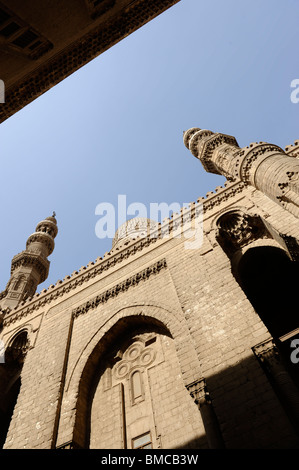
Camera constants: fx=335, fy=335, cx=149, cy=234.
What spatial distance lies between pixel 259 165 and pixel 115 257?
5.53 metres

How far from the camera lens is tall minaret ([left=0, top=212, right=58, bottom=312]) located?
16.6 metres

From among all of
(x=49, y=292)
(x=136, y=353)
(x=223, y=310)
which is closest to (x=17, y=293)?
(x=49, y=292)

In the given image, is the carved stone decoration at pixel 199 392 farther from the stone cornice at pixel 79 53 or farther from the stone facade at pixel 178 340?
the stone cornice at pixel 79 53

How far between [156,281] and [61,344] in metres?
3.24

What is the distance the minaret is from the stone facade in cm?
5

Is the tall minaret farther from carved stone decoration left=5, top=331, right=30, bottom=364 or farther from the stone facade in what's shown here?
the stone facade

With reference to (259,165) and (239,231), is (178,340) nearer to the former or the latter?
(239,231)

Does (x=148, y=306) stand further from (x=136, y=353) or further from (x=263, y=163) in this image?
(x=263, y=163)

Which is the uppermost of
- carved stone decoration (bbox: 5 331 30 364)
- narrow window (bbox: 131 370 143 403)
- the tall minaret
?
the tall minaret

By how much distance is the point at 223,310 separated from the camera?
23.6ft

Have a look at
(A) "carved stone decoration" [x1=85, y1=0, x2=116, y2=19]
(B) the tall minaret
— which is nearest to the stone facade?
(B) the tall minaret

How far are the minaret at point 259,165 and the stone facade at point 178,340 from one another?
0.05 meters

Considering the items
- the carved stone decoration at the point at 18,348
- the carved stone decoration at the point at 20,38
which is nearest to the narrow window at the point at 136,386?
the carved stone decoration at the point at 18,348
